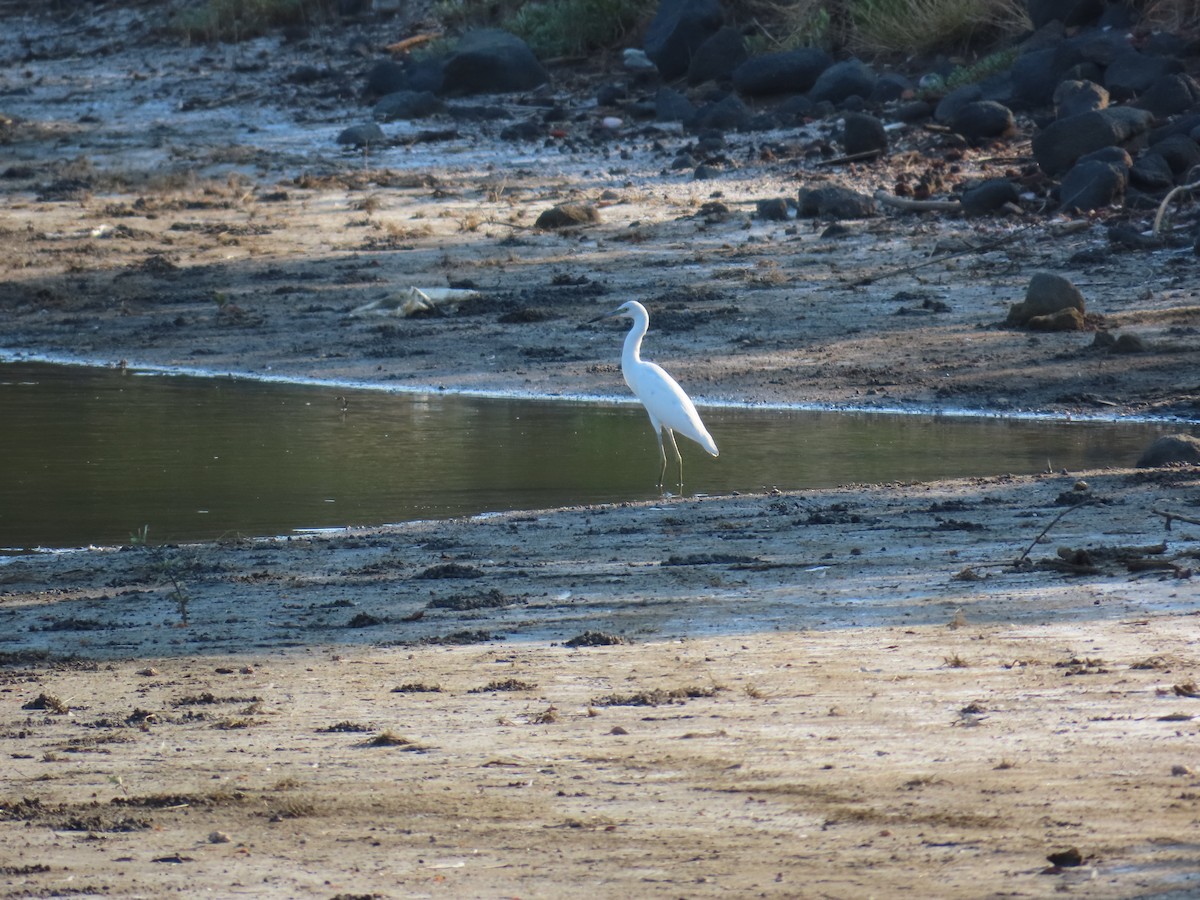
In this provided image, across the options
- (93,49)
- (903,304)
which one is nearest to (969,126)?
(903,304)

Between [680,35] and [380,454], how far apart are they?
15437 millimetres

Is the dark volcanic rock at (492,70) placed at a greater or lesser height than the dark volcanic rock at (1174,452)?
greater

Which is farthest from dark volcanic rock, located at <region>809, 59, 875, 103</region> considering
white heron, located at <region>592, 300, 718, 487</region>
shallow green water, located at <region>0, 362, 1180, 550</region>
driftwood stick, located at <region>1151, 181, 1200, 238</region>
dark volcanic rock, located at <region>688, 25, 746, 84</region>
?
white heron, located at <region>592, 300, 718, 487</region>

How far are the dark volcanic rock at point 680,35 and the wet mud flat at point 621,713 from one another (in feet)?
58.0

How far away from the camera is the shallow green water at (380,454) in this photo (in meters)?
8.51

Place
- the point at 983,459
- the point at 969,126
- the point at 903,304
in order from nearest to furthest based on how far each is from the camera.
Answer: the point at 983,459, the point at 903,304, the point at 969,126

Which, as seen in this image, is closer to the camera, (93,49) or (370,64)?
(370,64)

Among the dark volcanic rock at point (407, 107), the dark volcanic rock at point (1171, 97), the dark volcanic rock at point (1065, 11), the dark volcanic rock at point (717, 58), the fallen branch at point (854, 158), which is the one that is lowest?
the fallen branch at point (854, 158)

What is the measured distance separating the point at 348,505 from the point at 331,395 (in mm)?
3453

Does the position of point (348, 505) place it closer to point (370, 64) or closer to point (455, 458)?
point (455, 458)

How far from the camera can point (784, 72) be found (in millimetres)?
21984

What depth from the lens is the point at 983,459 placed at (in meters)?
9.37

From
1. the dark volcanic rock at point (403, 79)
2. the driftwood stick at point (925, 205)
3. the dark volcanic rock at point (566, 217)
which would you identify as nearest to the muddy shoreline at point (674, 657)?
the driftwood stick at point (925, 205)

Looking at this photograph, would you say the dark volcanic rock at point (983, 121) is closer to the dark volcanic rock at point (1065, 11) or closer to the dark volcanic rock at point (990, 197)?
the dark volcanic rock at point (990, 197)
